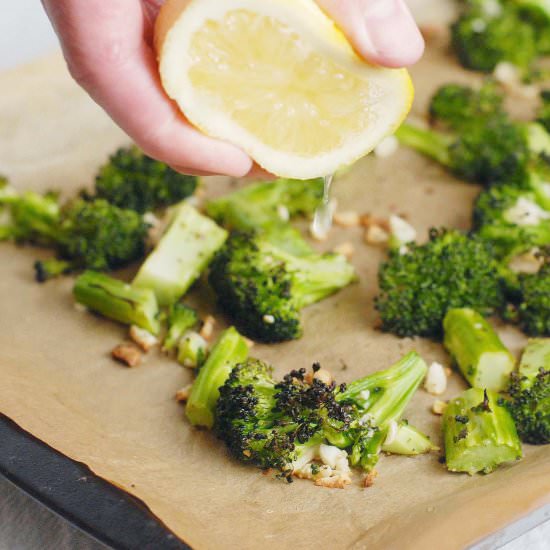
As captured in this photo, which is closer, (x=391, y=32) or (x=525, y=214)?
(x=391, y=32)

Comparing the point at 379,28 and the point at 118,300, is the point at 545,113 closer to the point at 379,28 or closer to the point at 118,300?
the point at 379,28

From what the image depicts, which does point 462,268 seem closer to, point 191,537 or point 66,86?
point 191,537

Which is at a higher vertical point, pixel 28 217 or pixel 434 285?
pixel 28 217

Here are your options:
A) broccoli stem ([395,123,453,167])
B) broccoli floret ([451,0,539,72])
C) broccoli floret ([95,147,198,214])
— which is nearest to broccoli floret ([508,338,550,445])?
broccoli stem ([395,123,453,167])

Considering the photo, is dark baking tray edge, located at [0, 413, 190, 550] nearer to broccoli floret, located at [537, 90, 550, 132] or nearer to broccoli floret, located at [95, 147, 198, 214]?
broccoli floret, located at [95, 147, 198, 214]

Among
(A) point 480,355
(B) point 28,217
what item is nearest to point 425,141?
(A) point 480,355

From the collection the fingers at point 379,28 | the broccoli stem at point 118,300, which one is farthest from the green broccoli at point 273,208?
the fingers at point 379,28

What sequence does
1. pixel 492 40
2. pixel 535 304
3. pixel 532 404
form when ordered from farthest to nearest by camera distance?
pixel 492 40
pixel 535 304
pixel 532 404
